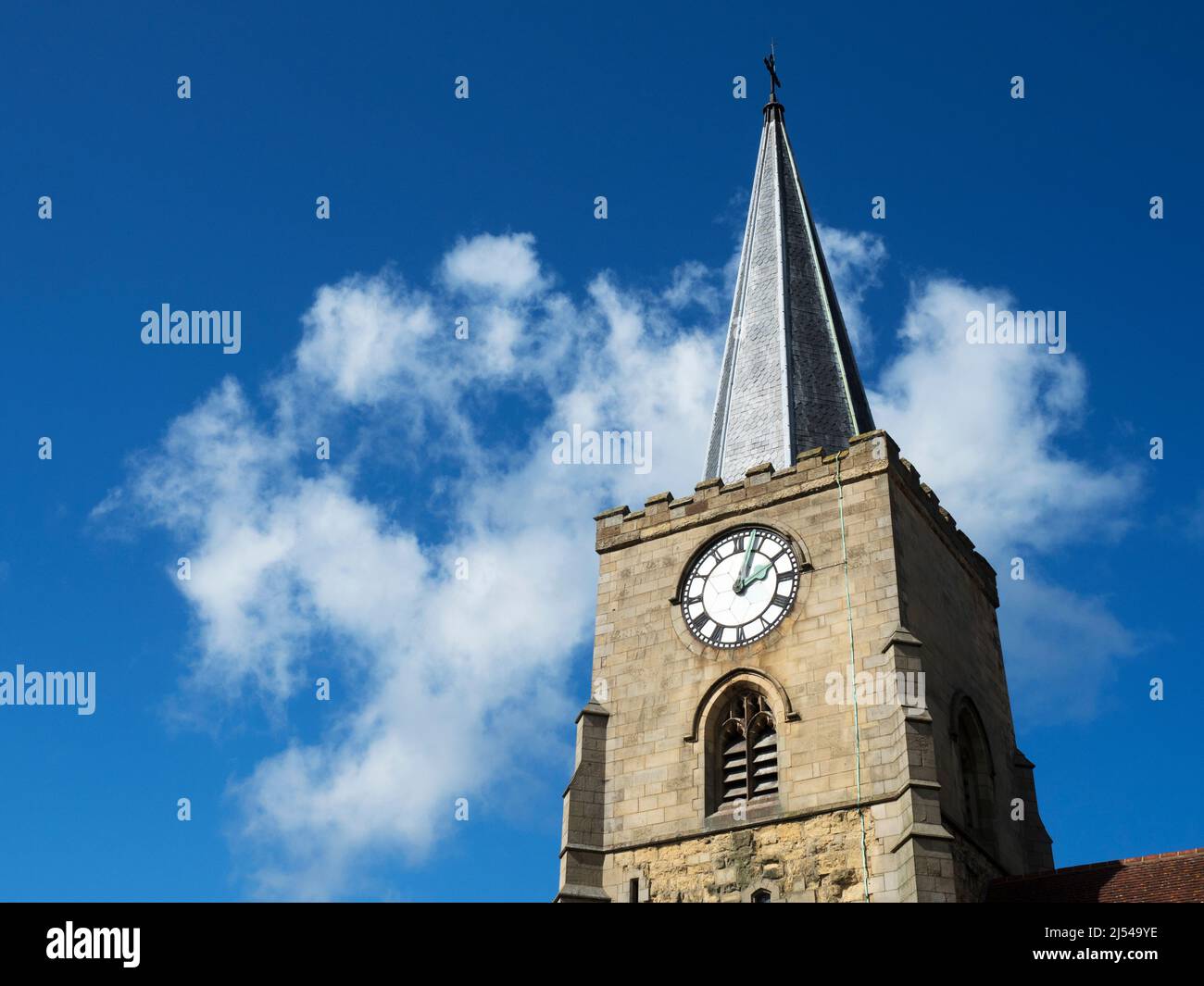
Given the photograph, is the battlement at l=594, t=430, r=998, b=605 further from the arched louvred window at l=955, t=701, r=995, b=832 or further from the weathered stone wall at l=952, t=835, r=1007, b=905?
the weathered stone wall at l=952, t=835, r=1007, b=905

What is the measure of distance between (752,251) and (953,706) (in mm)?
13745

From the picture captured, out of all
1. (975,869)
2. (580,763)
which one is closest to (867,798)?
(975,869)

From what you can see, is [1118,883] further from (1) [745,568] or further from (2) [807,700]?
(1) [745,568]

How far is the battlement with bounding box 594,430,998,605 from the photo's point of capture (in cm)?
2608

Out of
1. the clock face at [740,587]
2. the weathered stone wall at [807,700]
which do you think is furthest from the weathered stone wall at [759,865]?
the clock face at [740,587]

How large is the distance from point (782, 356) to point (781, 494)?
504 centimetres

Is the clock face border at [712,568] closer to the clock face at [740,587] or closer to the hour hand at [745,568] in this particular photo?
the clock face at [740,587]

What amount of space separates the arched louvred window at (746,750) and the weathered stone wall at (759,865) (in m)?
0.91

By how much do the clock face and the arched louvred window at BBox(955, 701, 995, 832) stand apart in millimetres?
3823

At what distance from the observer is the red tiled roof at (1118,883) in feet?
68.2

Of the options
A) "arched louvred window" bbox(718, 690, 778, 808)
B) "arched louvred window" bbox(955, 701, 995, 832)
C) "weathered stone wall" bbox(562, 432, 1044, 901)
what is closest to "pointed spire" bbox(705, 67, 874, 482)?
"weathered stone wall" bbox(562, 432, 1044, 901)
